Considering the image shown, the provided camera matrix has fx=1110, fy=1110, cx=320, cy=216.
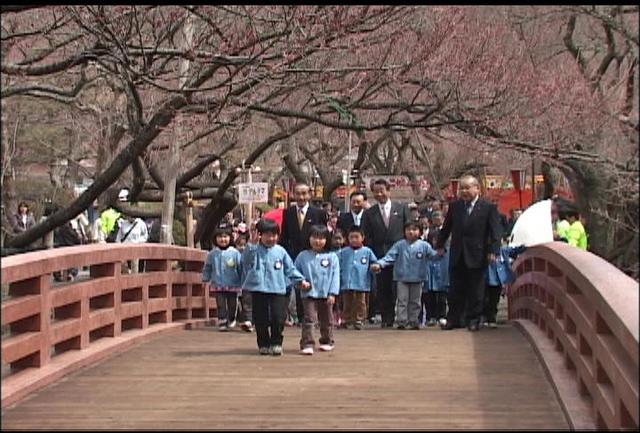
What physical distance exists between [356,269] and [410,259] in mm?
641

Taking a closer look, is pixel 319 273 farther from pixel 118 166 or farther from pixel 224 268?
pixel 118 166

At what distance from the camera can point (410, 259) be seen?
1277 centimetres

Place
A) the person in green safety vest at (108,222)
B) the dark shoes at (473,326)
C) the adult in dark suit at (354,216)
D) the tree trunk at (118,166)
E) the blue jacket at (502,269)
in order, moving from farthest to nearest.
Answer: the person in green safety vest at (108,222) → the adult in dark suit at (354,216) → the blue jacket at (502,269) → the dark shoes at (473,326) → the tree trunk at (118,166)

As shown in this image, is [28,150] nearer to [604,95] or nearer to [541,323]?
[604,95]

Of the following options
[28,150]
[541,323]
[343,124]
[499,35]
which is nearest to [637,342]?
[541,323]

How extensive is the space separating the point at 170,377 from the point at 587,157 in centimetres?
1014

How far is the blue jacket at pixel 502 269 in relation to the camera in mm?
12617

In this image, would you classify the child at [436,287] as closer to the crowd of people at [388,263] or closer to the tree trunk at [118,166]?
the crowd of people at [388,263]

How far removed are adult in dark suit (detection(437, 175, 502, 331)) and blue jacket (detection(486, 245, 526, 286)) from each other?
1.21 feet

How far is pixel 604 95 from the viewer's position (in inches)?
712

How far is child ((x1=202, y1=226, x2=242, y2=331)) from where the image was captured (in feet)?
43.5

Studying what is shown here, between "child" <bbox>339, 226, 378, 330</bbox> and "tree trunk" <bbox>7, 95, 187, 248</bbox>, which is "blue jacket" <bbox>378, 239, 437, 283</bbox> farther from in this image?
"tree trunk" <bbox>7, 95, 187, 248</bbox>

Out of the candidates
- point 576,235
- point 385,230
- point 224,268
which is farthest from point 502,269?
point 576,235

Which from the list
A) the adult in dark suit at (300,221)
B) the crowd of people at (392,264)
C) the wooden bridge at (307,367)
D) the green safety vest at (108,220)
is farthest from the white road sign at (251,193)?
the wooden bridge at (307,367)
